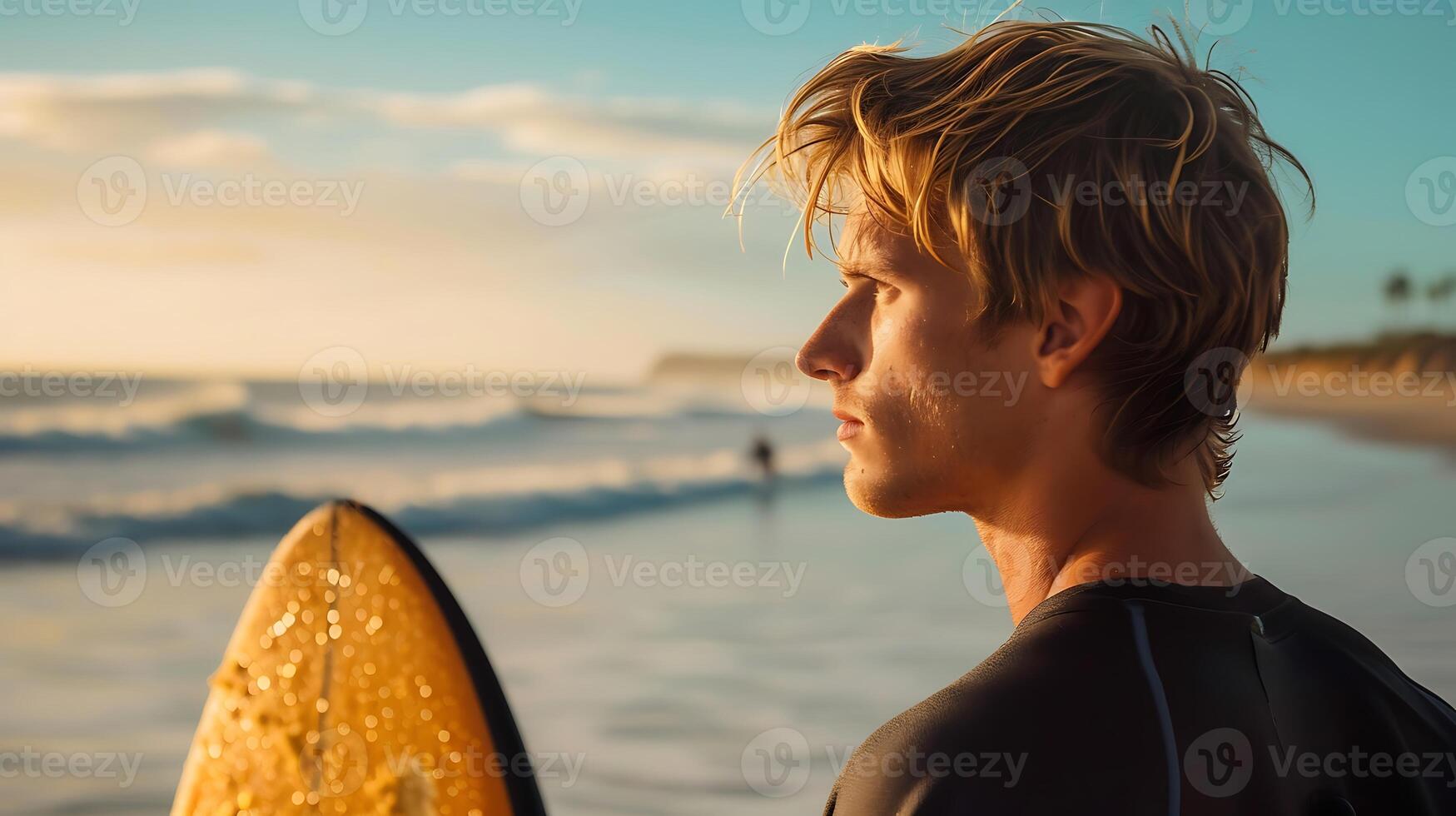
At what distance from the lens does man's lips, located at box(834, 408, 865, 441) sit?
117cm

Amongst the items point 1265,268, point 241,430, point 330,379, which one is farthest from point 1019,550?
point 330,379

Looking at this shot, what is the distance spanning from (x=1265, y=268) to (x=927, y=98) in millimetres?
367

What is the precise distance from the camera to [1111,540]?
1009 millimetres

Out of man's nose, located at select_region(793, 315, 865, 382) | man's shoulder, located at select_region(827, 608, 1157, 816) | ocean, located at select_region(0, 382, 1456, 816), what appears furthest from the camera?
ocean, located at select_region(0, 382, 1456, 816)

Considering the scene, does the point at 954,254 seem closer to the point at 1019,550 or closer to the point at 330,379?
the point at 1019,550

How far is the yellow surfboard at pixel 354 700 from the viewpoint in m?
0.91

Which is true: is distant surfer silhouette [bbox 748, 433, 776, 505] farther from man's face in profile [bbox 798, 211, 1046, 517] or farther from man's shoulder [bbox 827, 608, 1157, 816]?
man's shoulder [bbox 827, 608, 1157, 816]

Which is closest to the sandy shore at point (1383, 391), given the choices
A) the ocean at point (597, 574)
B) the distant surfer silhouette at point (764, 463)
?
the ocean at point (597, 574)

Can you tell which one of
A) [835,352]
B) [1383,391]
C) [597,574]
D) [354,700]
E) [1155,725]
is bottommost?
[1155,725]

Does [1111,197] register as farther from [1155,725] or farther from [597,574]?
[597,574]

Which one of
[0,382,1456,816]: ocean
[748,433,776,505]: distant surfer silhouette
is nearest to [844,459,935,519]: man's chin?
[0,382,1456,816]: ocean

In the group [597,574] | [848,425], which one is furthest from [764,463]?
[848,425]

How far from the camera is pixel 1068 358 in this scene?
1048mm

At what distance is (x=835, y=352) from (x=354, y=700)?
54 centimetres
